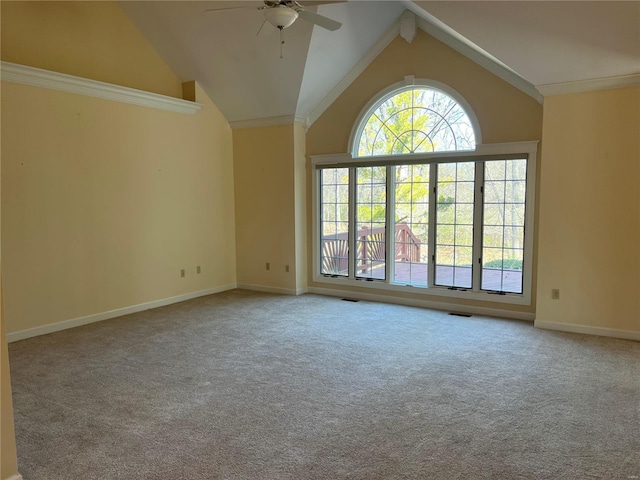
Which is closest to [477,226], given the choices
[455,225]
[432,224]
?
[455,225]

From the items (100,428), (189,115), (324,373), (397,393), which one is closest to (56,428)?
(100,428)

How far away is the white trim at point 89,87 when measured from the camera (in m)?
4.35

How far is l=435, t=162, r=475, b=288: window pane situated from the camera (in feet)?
17.7

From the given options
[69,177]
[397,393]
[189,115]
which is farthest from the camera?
[189,115]

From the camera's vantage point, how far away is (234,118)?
6703 millimetres

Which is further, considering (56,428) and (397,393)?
(397,393)

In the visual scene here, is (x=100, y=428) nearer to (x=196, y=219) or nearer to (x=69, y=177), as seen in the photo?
(x=69, y=177)

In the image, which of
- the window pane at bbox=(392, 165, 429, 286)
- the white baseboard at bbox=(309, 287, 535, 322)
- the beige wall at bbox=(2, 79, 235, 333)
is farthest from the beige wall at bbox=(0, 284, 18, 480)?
the window pane at bbox=(392, 165, 429, 286)

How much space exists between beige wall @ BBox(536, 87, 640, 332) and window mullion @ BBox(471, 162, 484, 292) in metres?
0.71

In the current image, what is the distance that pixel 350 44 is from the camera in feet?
17.9

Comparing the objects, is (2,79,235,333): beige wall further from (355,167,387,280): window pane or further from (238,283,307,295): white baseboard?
(355,167,387,280): window pane

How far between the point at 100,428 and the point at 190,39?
4.51 metres

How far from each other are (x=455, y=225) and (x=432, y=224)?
28 centimetres

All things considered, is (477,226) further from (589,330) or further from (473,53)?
(473,53)
